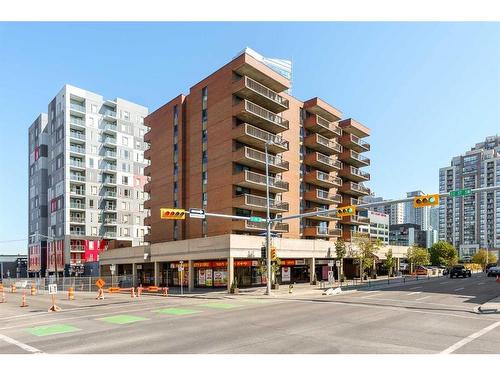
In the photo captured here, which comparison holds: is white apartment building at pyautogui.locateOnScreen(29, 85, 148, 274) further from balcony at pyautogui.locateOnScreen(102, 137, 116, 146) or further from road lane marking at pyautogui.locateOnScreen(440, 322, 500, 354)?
road lane marking at pyautogui.locateOnScreen(440, 322, 500, 354)

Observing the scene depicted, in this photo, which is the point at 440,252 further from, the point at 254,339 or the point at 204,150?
the point at 254,339

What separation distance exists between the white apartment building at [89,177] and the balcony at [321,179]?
3904 centimetres

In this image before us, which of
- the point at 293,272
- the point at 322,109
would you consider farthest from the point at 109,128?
the point at 293,272

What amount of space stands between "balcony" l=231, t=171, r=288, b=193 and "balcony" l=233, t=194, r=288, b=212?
1292mm

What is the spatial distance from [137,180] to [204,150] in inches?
1852

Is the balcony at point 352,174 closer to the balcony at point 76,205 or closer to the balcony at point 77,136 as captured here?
the balcony at point 76,205

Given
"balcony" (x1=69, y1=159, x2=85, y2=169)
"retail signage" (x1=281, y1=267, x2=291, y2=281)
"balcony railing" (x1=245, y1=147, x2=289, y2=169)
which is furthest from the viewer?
"balcony" (x1=69, y1=159, x2=85, y2=169)

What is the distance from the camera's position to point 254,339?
540 inches

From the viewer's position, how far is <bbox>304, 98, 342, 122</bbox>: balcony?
189ft

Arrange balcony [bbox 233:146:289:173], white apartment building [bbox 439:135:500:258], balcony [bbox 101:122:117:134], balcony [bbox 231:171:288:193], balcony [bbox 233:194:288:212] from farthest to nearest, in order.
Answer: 1. white apartment building [bbox 439:135:500:258]
2. balcony [bbox 101:122:117:134]
3. balcony [bbox 233:146:289:173]
4. balcony [bbox 231:171:288:193]
5. balcony [bbox 233:194:288:212]

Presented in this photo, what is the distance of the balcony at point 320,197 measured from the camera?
184 feet

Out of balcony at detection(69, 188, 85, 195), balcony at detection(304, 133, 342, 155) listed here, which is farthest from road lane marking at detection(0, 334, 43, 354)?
balcony at detection(69, 188, 85, 195)

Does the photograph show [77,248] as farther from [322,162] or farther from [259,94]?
[259,94]

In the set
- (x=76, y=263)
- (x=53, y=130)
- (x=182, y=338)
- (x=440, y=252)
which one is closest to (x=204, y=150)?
(x=182, y=338)
